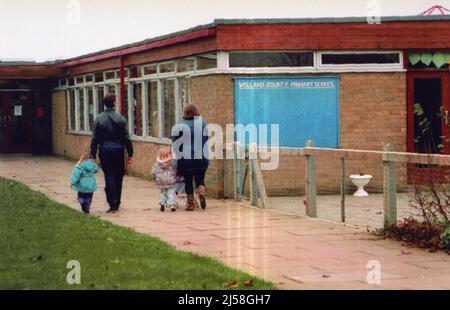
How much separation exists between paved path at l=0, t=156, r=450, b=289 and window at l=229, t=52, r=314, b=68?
284cm

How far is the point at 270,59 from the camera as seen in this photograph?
18812 millimetres

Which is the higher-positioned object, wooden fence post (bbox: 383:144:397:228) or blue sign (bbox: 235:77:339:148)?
blue sign (bbox: 235:77:339:148)

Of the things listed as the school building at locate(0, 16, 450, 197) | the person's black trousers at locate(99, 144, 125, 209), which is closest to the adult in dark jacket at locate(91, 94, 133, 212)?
the person's black trousers at locate(99, 144, 125, 209)

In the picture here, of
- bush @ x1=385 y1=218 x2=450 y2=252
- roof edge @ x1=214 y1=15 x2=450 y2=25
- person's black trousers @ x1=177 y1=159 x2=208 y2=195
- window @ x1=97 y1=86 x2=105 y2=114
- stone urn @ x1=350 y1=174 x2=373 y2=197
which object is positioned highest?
roof edge @ x1=214 y1=15 x2=450 y2=25

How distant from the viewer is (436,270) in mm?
9266

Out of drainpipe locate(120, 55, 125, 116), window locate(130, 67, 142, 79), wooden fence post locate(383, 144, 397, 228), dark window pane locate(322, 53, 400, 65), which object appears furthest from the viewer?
drainpipe locate(120, 55, 125, 116)

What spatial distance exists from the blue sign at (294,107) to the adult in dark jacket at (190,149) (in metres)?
3.10

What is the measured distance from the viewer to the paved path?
29.0 ft

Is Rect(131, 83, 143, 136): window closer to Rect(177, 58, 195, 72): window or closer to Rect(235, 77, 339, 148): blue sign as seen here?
Rect(177, 58, 195, 72): window

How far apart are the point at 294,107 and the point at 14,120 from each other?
21.8 m

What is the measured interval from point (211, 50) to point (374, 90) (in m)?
3.39

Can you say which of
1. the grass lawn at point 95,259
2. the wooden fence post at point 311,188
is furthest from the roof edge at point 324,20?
the grass lawn at point 95,259

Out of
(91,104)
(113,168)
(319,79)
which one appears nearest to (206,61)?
(319,79)
